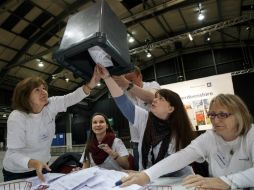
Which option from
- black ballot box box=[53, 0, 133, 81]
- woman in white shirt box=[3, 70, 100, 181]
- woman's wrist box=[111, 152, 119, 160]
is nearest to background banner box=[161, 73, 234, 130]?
woman's wrist box=[111, 152, 119, 160]

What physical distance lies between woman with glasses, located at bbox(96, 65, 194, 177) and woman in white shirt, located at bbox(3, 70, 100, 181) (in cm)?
17

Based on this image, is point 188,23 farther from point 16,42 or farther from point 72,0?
point 16,42

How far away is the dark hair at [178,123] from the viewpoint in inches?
48.2

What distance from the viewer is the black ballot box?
98 centimetres

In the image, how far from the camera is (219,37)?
29.1 ft

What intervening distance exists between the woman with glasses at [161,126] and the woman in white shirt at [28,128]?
0.17 m

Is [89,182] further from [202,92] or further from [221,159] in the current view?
[202,92]

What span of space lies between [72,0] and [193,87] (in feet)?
12.3

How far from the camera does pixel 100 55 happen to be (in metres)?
1.05

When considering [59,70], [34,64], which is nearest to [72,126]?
[59,70]

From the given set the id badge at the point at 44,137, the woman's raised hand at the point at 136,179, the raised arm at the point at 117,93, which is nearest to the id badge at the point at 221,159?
the woman's raised hand at the point at 136,179

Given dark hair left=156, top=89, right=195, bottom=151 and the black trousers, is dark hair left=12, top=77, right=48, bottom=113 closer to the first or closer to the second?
the black trousers

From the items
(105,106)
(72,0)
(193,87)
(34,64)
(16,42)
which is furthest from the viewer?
(105,106)

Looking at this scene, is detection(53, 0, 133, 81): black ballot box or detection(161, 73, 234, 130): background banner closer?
detection(53, 0, 133, 81): black ballot box
